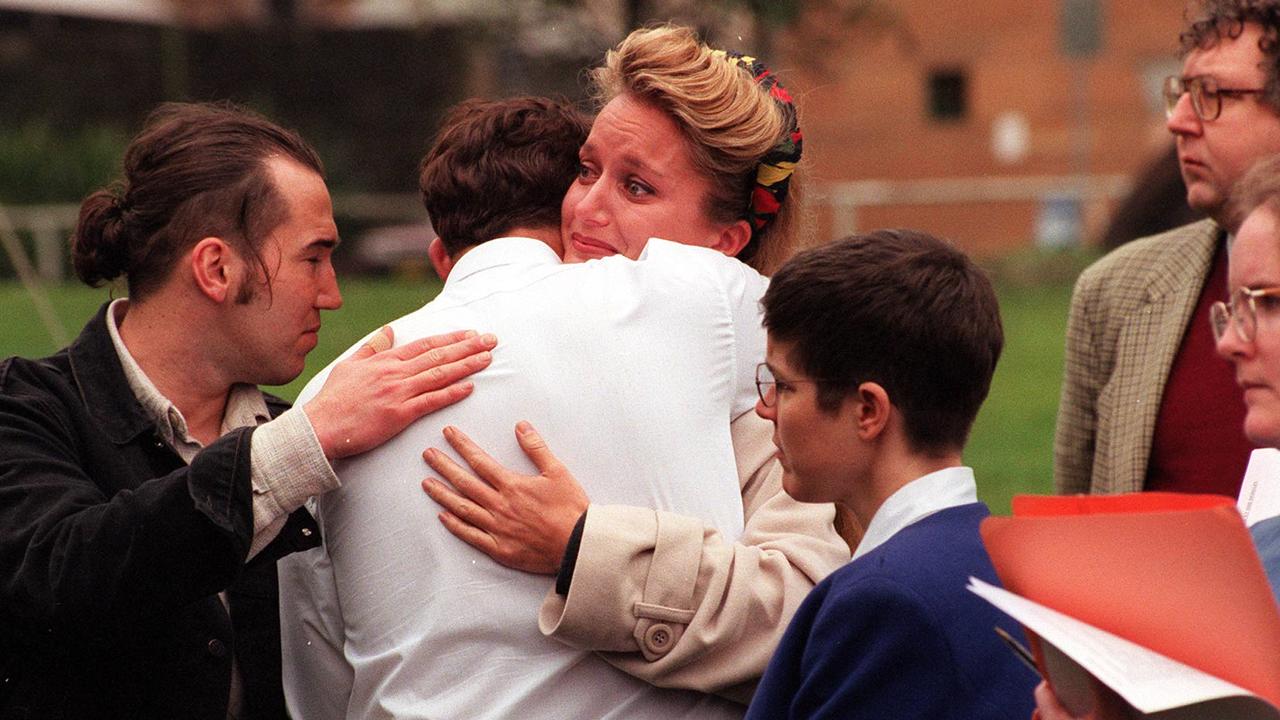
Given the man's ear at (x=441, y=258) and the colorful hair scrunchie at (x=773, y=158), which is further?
the colorful hair scrunchie at (x=773, y=158)

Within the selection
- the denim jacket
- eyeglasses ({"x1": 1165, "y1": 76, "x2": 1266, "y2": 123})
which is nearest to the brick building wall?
eyeglasses ({"x1": 1165, "y1": 76, "x2": 1266, "y2": 123})

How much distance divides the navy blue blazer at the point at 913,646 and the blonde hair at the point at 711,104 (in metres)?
1.03

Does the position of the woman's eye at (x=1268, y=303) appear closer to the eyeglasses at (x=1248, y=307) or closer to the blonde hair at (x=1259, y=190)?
the eyeglasses at (x=1248, y=307)

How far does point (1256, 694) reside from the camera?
1896 mm

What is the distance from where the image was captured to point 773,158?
10.4 ft

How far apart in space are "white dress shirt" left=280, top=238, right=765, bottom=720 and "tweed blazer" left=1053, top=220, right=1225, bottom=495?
1915 mm

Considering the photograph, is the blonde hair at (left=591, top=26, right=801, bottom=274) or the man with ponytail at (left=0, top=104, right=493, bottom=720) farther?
the blonde hair at (left=591, top=26, right=801, bottom=274)

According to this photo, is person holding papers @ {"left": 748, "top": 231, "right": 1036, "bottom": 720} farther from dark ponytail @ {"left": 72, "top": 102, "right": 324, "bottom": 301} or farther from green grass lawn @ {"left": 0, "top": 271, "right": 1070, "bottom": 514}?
green grass lawn @ {"left": 0, "top": 271, "right": 1070, "bottom": 514}

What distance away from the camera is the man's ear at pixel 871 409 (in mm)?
2449

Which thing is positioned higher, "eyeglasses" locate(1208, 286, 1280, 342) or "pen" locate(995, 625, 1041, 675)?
"eyeglasses" locate(1208, 286, 1280, 342)

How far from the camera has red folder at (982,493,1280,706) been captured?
1931 mm

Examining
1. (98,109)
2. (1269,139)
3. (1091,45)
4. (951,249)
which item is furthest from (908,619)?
(98,109)

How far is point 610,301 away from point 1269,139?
2022mm

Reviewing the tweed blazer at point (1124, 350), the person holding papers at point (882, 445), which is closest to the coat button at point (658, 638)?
the person holding papers at point (882, 445)
